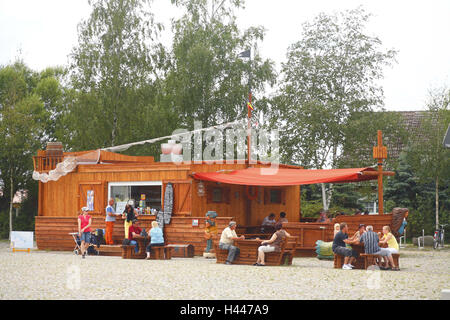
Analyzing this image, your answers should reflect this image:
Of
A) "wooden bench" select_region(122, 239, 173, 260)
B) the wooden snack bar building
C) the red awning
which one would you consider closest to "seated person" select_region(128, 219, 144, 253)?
"wooden bench" select_region(122, 239, 173, 260)

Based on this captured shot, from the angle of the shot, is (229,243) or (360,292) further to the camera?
(229,243)

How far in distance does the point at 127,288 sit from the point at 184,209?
913 centimetres

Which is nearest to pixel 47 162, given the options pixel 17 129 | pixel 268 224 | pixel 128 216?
pixel 128 216

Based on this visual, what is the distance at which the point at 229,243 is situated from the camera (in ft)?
52.5

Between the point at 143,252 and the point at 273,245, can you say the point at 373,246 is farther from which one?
the point at 143,252

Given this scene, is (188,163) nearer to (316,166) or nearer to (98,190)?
(98,190)

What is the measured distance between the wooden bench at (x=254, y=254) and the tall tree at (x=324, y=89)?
12800 mm

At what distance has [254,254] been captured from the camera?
15.6 meters

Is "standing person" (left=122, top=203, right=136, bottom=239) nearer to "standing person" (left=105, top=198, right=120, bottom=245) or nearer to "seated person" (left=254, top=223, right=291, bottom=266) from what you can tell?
"standing person" (left=105, top=198, right=120, bottom=245)

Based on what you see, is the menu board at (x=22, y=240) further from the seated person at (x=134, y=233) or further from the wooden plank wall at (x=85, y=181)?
the seated person at (x=134, y=233)

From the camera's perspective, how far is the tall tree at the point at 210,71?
96.7 ft

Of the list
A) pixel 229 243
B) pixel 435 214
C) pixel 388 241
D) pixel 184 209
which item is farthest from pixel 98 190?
pixel 435 214

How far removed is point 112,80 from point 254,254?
619 inches
